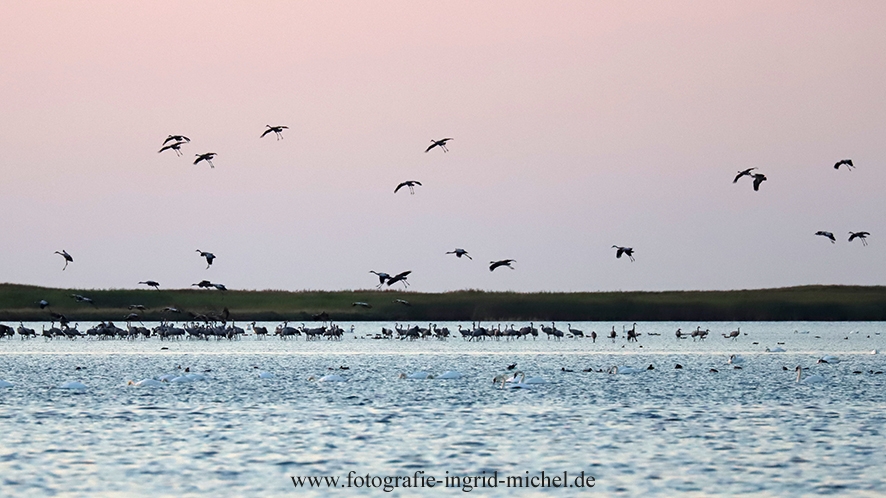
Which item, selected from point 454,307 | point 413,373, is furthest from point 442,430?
point 454,307

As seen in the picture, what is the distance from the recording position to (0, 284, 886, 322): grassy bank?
101m

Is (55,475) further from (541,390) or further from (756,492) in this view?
(541,390)

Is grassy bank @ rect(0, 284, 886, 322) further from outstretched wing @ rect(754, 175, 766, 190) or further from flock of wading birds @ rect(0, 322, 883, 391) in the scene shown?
outstretched wing @ rect(754, 175, 766, 190)

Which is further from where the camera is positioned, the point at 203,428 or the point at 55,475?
the point at 203,428

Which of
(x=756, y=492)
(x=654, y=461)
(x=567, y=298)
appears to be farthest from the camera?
(x=567, y=298)

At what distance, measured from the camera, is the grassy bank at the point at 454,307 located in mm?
100938

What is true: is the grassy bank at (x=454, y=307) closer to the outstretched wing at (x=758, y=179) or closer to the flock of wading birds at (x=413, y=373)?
the flock of wading birds at (x=413, y=373)

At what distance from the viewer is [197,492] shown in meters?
17.3

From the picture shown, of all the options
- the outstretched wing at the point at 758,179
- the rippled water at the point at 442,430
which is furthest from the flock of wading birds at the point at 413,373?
the outstretched wing at the point at 758,179

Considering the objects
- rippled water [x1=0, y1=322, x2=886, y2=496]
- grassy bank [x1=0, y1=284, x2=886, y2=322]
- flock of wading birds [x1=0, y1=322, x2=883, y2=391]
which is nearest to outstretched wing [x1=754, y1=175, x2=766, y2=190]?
rippled water [x1=0, y1=322, x2=886, y2=496]

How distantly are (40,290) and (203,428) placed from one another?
97.1 meters

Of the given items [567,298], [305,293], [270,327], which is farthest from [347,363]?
[305,293]

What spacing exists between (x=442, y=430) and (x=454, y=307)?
260ft

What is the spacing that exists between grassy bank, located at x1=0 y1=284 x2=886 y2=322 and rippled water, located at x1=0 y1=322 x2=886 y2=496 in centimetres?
5547
